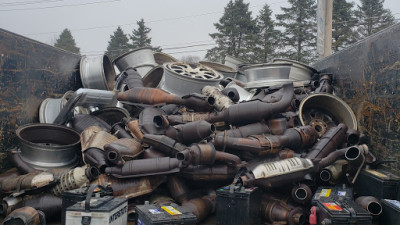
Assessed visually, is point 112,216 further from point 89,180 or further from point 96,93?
point 96,93

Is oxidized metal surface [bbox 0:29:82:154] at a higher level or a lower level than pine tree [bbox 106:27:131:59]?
lower

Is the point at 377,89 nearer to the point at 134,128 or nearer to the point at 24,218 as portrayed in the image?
the point at 134,128

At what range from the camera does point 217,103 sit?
19.8 feet

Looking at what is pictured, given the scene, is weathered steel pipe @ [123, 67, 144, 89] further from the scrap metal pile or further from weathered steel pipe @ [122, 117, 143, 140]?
weathered steel pipe @ [122, 117, 143, 140]

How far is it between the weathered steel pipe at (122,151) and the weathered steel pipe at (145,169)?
100mm

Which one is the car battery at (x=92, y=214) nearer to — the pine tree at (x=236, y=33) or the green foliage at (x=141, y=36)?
the pine tree at (x=236, y=33)

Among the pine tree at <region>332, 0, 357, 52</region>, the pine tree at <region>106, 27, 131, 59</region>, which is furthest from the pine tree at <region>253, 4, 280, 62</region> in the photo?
the pine tree at <region>106, 27, 131, 59</region>

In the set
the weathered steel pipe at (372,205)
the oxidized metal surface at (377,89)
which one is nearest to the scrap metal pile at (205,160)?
the weathered steel pipe at (372,205)

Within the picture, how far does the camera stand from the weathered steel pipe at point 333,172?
472 cm

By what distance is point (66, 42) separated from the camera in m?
39.6

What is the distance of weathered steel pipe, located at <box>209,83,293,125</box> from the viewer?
5434 millimetres

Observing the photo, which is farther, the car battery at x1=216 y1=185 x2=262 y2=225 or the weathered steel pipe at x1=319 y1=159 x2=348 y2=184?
the weathered steel pipe at x1=319 y1=159 x2=348 y2=184

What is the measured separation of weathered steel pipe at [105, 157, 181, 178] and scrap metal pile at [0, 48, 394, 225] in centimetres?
1

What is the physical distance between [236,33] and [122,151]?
23.6 meters
